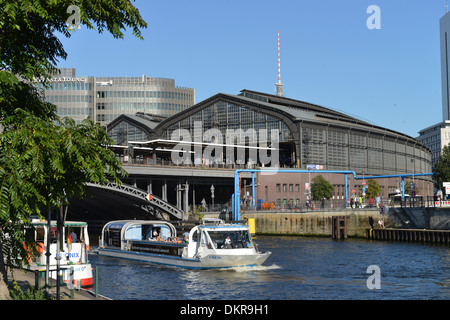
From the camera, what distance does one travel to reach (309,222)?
76.5m

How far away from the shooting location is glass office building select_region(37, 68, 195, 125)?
7082 inches

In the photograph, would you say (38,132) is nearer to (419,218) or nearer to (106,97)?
(419,218)

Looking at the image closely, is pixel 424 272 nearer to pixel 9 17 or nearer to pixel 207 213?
pixel 9 17

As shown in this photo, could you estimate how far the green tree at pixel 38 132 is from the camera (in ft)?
45.4

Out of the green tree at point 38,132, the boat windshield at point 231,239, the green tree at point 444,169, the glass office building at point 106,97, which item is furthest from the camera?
the glass office building at point 106,97

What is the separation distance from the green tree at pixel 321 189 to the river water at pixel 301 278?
4792cm

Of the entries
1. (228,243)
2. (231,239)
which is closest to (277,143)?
(231,239)

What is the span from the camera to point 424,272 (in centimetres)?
3988

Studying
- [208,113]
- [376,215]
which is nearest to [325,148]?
[208,113]

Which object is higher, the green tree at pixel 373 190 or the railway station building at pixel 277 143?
the railway station building at pixel 277 143

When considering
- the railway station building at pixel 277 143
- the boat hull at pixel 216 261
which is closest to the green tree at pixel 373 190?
the railway station building at pixel 277 143

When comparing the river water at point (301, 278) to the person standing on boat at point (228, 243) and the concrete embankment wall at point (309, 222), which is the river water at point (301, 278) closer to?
the person standing on boat at point (228, 243)

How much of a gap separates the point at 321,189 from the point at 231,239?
6226 centimetres
